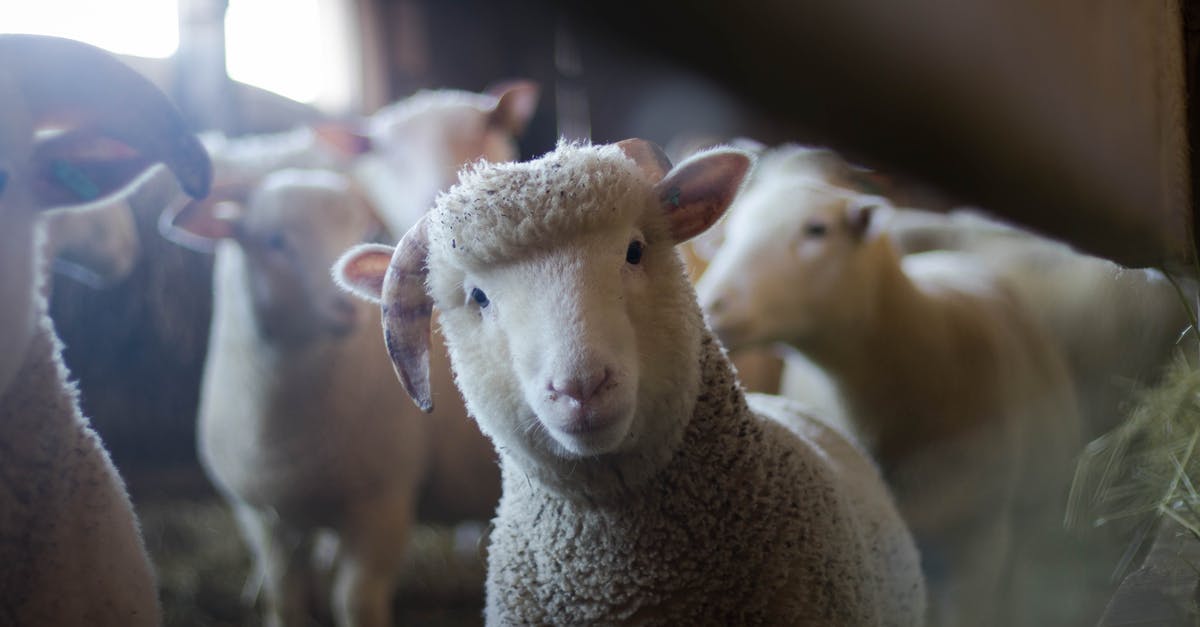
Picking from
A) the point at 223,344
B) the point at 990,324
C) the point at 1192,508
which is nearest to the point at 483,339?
the point at 223,344

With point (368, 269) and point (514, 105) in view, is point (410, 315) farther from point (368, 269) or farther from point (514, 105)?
point (514, 105)

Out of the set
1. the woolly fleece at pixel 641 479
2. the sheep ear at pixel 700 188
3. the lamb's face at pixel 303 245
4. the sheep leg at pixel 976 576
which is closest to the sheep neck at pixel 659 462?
the woolly fleece at pixel 641 479

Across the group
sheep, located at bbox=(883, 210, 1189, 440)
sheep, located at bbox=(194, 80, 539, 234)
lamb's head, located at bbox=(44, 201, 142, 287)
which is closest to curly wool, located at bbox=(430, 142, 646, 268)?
sheep, located at bbox=(194, 80, 539, 234)

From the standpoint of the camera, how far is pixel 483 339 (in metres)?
1.11

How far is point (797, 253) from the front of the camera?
1.58m

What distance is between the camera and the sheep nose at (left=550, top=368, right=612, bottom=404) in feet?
3.14

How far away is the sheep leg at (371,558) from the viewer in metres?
1.54

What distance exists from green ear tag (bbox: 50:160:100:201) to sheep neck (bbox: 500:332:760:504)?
0.65 m

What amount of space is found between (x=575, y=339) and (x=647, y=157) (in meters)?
0.34

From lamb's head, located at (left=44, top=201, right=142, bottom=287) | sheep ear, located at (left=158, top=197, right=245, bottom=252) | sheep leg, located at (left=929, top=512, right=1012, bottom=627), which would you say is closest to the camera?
lamb's head, located at (left=44, top=201, right=142, bottom=287)

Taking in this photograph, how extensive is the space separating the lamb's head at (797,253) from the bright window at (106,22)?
90cm

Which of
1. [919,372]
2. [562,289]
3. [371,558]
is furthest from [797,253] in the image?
[371,558]

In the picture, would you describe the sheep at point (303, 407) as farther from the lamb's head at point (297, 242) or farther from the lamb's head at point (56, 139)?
the lamb's head at point (56, 139)

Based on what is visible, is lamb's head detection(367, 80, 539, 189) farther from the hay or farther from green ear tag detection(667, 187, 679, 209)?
the hay
